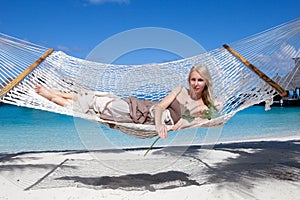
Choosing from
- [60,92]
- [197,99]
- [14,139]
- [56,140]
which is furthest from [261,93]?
[14,139]

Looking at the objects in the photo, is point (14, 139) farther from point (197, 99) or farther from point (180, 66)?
point (197, 99)

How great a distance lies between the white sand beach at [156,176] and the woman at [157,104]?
443 millimetres

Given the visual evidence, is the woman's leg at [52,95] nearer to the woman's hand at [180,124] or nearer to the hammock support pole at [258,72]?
the woman's hand at [180,124]

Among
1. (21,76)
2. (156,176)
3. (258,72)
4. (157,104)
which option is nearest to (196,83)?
(157,104)

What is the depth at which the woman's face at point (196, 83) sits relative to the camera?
7.47 ft

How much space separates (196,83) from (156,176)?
0.78 metres

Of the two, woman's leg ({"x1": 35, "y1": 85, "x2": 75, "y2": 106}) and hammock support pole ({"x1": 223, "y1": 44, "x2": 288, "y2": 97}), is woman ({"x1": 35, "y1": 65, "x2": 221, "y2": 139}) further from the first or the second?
hammock support pole ({"x1": 223, "y1": 44, "x2": 288, "y2": 97})

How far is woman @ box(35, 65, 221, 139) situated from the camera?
2.22 m

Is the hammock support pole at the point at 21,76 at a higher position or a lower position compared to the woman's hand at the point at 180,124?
higher

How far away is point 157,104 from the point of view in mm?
2299

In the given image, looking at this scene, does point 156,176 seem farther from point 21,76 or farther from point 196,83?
point 21,76

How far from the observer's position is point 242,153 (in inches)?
140

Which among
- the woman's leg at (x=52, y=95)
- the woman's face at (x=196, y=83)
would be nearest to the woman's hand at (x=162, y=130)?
the woman's face at (x=196, y=83)

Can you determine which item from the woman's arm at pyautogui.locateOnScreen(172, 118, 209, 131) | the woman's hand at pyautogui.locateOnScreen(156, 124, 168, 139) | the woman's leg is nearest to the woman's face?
the woman's arm at pyautogui.locateOnScreen(172, 118, 209, 131)
